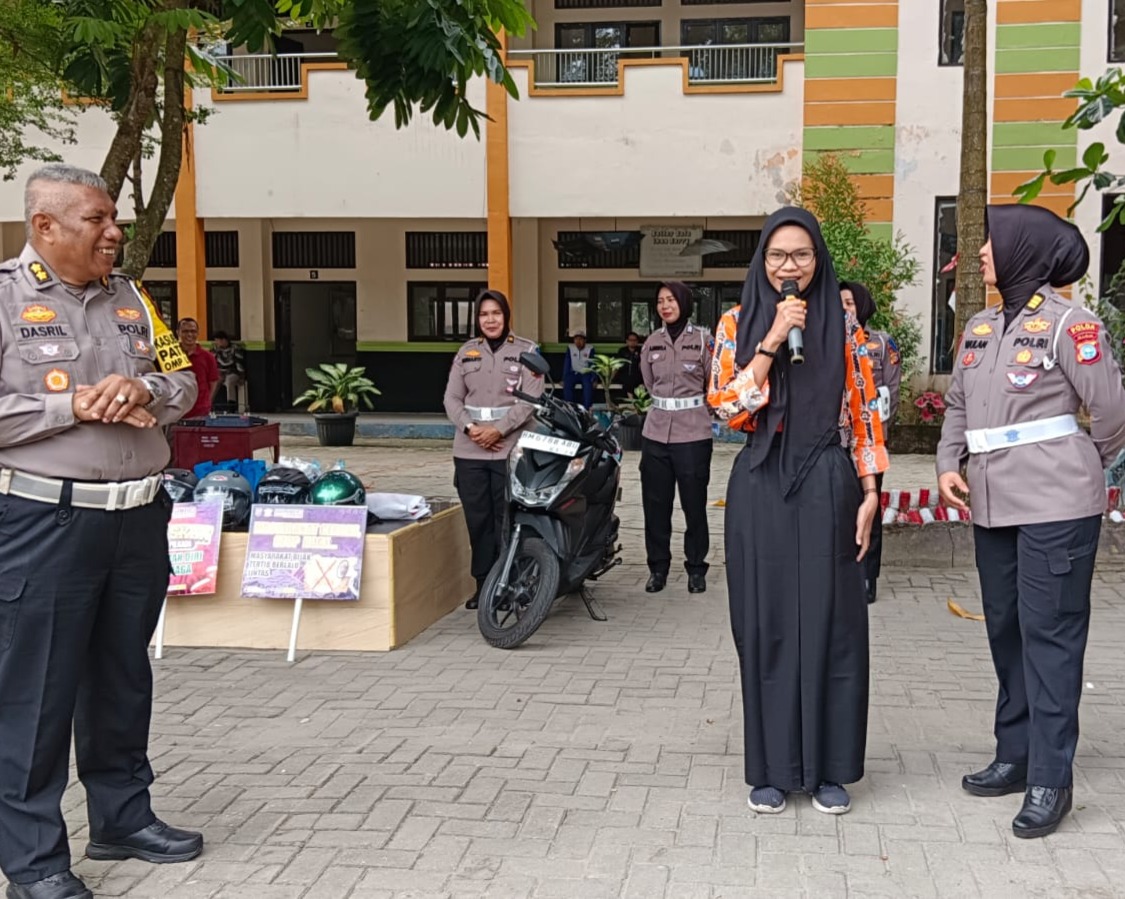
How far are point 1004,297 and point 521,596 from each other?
3130mm

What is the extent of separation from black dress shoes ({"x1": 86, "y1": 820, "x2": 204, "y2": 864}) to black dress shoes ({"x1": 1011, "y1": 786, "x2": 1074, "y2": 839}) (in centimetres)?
253

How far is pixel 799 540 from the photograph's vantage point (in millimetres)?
3875

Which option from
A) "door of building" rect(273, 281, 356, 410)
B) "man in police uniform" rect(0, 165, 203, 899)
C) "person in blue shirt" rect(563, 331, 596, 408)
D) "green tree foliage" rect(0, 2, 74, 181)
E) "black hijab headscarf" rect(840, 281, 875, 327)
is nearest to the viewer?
"man in police uniform" rect(0, 165, 203, 899)

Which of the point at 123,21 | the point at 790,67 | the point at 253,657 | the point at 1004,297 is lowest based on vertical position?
the point at 253,657

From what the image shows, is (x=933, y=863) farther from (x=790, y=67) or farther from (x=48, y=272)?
(x=790, y=67)

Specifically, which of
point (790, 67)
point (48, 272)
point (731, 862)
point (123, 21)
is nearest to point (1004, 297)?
point (731, 862)

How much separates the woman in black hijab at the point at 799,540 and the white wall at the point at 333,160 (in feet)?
44.8

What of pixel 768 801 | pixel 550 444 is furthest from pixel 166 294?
pixel 768 801

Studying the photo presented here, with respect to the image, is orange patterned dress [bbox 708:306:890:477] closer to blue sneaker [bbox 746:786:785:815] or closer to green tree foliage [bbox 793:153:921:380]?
blue sneaker [bbox 746:786:785:815]

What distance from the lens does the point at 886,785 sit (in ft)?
13.8

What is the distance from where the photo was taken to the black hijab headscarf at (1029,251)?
3814 millimetres

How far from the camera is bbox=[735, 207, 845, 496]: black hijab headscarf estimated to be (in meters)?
3.86

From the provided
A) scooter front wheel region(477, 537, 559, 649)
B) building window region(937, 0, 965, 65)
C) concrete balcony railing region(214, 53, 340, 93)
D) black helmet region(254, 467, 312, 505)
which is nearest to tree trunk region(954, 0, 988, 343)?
scooter front wheel region(477, 537, 559, 649)

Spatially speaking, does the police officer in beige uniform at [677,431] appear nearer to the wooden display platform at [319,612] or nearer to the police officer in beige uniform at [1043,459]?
the wooden display platform at [319,612]
